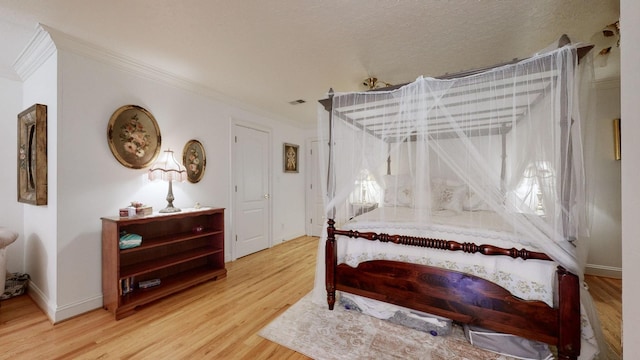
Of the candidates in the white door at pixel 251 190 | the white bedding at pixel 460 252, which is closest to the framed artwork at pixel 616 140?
the white bedding at pixel 460 252

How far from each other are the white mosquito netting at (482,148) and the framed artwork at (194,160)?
1.86 m

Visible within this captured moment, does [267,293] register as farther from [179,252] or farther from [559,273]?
[559,273]

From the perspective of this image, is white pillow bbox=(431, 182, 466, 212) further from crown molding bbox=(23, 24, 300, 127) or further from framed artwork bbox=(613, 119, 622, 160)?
crown molding bbox=(23, 24, 300, 127)

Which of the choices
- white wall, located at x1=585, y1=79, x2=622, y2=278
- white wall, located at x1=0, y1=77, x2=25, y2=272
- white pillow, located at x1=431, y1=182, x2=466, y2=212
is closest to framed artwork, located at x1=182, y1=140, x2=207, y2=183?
white wall, located at x1=0, y1=77, x2=25, y2=272

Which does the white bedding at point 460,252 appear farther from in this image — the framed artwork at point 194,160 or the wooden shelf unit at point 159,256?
the framed artwork at point 194,160

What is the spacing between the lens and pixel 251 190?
411 cm

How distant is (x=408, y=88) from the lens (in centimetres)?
195

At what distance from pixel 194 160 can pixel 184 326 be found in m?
1.93

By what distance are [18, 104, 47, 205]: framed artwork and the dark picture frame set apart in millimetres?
3125

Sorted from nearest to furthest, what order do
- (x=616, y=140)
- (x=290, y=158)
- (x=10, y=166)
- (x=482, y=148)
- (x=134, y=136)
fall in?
(x=482, y=148) < (x=134, y=136) < (x=10, y=166) < (x=616, y=140) < (x=290, y=158)

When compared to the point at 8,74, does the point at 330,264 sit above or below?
below

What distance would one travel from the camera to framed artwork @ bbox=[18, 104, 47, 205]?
2.24 metres

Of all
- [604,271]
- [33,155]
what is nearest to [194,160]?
[33,155]

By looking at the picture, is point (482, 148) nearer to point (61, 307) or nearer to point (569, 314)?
point (569, 314)
